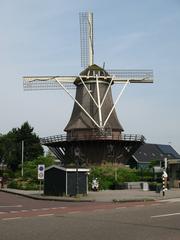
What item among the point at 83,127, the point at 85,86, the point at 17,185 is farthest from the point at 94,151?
the point at 17,185

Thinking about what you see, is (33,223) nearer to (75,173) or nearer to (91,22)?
(75,173)

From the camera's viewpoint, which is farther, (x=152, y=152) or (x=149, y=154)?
(x=152, y=152)

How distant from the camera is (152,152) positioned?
112m

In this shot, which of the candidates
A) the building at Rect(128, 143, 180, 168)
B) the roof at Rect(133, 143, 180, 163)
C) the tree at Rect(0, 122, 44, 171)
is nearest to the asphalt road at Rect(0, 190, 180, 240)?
the tree at Rect(0, 122, 44, 171)

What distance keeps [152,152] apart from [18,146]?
3439 centimetres

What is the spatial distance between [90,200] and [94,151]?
29010 mm

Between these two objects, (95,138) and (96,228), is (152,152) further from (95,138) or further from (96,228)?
(96,228)

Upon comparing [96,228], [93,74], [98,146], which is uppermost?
[93,74]

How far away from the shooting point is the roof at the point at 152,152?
341ft

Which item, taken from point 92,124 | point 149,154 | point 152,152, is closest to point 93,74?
point 92,124

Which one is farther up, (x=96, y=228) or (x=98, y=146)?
(x=98, y=146)

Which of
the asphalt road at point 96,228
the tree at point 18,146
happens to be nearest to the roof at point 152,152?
the tree at point 18,146

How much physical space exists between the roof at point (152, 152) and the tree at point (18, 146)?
71.6 ft

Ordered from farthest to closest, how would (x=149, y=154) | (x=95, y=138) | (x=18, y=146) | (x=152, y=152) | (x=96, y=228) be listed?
(x=152, y=152)
(x=149, y=154)
(x=18, y=146)
(x=95, y=138)
(x=96, y=228)
